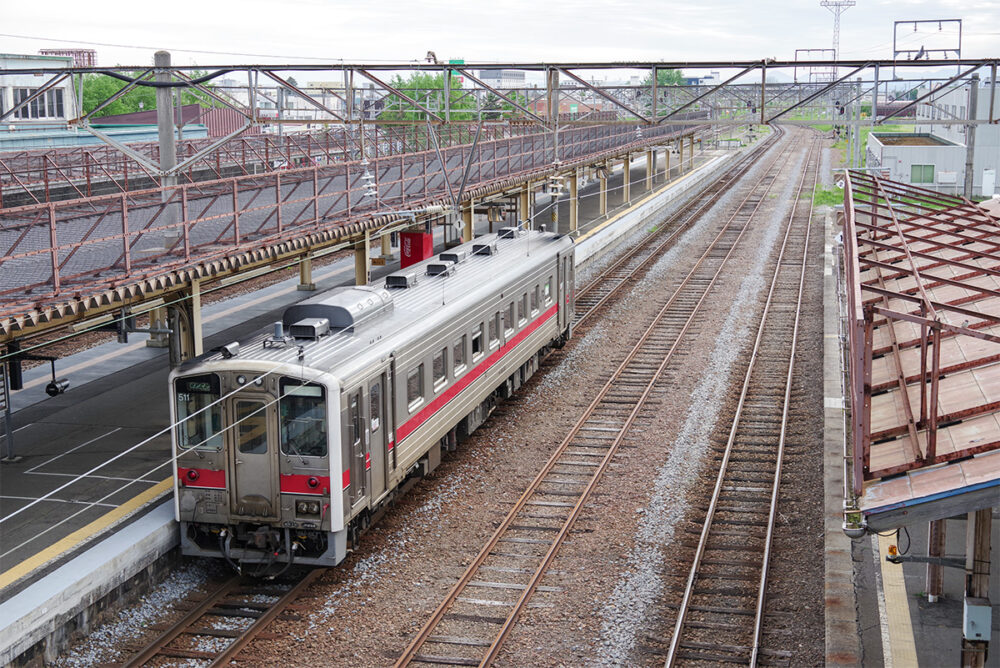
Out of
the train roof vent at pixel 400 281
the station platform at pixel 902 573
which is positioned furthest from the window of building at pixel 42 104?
the station platform at pixel 902 573

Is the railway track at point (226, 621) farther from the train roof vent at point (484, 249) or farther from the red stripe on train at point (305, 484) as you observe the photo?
the train roof vent at point (484, 249)

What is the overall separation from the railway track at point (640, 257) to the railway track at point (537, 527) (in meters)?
3.68

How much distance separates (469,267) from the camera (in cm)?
1803

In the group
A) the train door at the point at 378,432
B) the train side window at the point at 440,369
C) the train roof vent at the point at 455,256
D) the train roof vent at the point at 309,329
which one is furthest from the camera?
the train roof vent at the point at 455,256

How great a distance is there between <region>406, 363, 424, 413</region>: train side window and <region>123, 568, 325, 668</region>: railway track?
249 cm

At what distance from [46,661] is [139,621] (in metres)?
1.11

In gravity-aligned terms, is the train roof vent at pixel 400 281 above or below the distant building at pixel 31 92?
below

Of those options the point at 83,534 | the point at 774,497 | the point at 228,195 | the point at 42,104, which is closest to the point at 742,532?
the point at 774,497

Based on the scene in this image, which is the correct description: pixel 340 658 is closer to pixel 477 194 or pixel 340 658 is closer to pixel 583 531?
pixel 583 531

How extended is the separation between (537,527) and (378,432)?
2470mm

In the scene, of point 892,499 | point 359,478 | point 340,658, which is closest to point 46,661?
point 340,658

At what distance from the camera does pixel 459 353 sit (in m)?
15.5

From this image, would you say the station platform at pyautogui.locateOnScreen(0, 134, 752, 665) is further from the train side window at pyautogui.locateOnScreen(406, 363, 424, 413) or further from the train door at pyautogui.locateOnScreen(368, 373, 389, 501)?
the train side window at pyautogui.locateOnScreen(406, 363, 424, 413)

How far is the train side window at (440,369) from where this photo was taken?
47.3 feet
